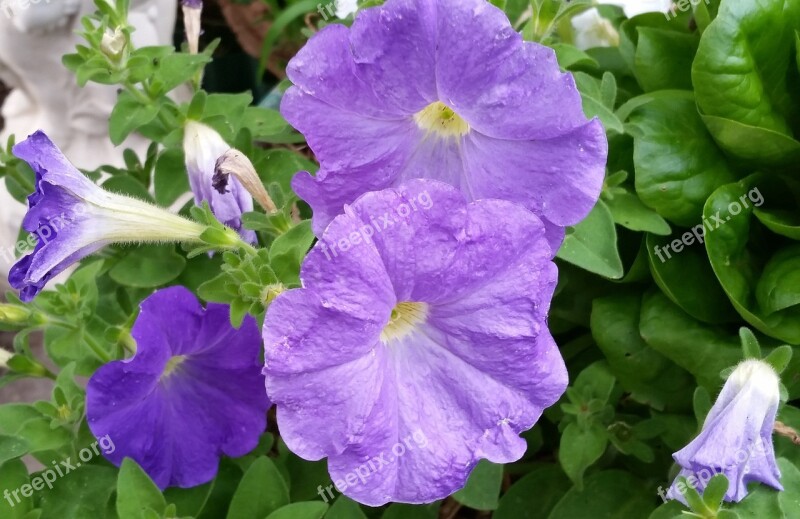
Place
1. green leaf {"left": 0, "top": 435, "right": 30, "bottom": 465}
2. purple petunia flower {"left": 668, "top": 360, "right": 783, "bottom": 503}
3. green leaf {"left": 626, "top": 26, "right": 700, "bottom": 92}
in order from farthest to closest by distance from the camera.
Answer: green leaf {"left": 626, "top": 26, "right": 700, "bottom": 92} → green leaf {"left": 0, "top": 435, "right": 30, "bottom": 465} → purple petunia flower {"left": 668, "top": 360, "right": 783, "bottom": 503}

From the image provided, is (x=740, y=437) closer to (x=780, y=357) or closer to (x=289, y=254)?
(x=780, y=357)

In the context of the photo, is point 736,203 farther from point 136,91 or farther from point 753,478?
point 136,91

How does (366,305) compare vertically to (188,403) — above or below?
above

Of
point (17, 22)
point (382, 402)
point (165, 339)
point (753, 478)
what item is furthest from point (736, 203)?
point (17, 22)

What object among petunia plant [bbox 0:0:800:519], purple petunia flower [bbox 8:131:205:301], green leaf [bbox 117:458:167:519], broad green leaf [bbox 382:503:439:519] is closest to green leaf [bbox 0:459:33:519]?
petunia plant [bbox 0:0:800:519]

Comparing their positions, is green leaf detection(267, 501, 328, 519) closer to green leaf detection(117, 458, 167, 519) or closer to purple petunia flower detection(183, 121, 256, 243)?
green leaf detection(117, 458, 167, 519)

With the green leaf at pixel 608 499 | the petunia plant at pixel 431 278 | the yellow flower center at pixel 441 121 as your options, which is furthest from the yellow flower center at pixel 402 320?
the green leaf at pixel 608 499
